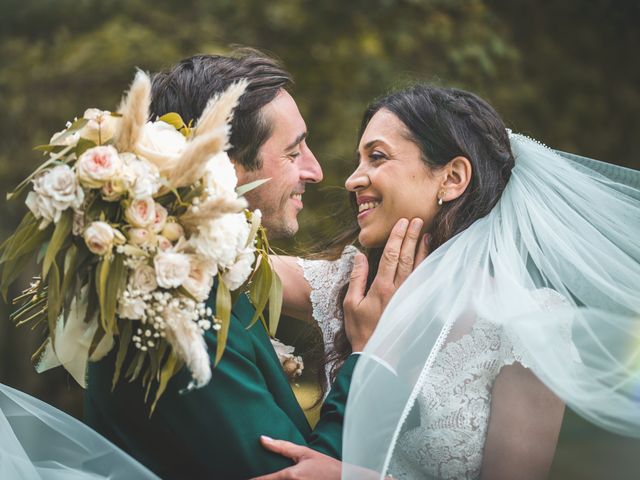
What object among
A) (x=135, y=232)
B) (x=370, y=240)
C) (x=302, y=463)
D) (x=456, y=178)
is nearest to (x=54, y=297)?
(x=135, y=232)

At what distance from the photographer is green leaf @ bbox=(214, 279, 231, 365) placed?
2.64 meters

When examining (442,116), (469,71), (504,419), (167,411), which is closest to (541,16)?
(469,71)

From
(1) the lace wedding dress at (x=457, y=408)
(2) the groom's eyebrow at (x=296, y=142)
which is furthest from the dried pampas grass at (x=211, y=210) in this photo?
(2) the groom's eyebrow at (x=296, y=142)

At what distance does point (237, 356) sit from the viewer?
2.91 metres

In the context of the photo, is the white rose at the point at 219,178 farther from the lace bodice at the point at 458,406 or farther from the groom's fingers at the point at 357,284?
the lace bodice at the point at 458,406

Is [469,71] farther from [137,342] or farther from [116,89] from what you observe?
[137,342]

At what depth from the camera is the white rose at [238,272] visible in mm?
2770

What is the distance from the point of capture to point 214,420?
9.18 feet

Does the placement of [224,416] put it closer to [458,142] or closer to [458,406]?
[458,406]

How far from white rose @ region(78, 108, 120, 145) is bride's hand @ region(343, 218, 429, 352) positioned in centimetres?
124

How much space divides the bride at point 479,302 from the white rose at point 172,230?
0.79 metres

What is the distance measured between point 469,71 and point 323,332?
14.7 ft

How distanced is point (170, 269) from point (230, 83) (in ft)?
4.93

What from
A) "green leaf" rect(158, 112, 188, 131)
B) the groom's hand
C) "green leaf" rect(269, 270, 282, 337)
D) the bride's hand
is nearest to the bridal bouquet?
"green leaf" rect(158, 112, 188, 131)
